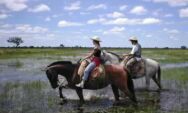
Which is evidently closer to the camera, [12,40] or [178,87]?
[178,87]

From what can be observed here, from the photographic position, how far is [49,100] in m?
14.1

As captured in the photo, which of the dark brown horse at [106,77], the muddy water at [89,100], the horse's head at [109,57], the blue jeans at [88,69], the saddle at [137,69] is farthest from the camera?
the saddle at [137,69]

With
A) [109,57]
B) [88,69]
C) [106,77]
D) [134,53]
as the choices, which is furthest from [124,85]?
[134,53]

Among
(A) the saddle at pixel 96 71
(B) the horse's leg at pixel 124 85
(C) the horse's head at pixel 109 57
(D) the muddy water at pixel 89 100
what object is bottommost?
(D) the muddy water at pixel 89 100

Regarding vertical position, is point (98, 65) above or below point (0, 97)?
above

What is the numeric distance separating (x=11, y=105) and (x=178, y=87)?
9.84m

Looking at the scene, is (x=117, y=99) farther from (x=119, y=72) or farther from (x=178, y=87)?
(x=178, y=87)

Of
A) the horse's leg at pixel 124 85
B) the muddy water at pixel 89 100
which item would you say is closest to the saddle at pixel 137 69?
the muddy water at pixel 89 100

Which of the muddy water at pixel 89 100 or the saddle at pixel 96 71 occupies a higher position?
the saddle at pixel 96 71

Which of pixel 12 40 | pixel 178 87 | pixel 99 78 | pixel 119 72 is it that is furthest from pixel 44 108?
pixel 12 40

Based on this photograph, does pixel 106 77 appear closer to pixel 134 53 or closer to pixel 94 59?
pixel 94 59

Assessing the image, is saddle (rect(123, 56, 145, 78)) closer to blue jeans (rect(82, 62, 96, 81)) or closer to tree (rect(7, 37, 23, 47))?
blue jeans (rect(82, 62, 96, 81))

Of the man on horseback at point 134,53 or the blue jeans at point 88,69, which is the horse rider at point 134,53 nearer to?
the man on horseback at point 134,53

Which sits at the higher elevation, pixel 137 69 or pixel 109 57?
pixel 109 57
